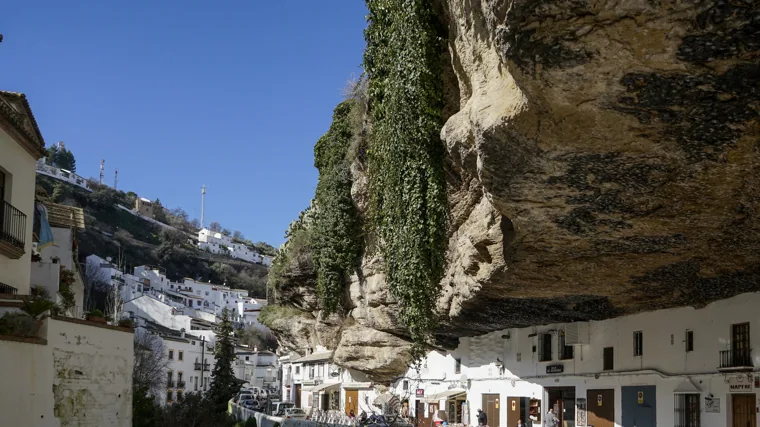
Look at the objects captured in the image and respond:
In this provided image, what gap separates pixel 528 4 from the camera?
8.53 m

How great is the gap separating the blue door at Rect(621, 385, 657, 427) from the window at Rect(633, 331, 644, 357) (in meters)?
0.97

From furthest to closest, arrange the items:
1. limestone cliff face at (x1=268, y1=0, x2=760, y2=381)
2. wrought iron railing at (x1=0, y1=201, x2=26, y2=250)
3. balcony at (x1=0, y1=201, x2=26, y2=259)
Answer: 1. wrought iron railing at (x1=0, y1=201, x2=26, y2=250)
2. balcony at (x1=0, y1=201, x2=26, y2=259)
3. limestone cliff face at (x1=268, y1=0, x2=760, y2=381)

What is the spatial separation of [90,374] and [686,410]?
14317 mm

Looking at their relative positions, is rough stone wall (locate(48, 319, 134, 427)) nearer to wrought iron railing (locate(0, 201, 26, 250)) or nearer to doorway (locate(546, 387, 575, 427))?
wrought iron railing (locate(0, 201, 26, 250))

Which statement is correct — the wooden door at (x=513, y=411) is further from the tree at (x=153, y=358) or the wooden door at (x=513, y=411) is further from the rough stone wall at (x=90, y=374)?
the tree at (x=153, y=358)

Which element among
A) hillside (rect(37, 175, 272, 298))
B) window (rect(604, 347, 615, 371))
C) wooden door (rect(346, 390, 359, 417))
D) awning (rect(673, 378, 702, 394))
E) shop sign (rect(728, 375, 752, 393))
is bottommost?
wooden door (rect(346, 390, 359, 417))

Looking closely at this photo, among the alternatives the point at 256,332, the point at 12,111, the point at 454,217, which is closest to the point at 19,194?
the point at 12,111

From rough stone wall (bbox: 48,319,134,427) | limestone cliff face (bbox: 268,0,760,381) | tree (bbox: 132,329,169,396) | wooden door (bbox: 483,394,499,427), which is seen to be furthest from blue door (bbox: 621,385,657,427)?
tree (bbox: 132,329,169,396)

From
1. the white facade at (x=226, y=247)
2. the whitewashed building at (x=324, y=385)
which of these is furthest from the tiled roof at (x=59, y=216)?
the white facade at (x=226, y=247)

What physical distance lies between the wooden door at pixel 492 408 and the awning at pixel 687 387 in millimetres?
10913

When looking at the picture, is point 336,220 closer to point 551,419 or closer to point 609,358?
point 551,419

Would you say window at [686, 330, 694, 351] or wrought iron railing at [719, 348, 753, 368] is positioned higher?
→ window at [686, 330, 694, 351]

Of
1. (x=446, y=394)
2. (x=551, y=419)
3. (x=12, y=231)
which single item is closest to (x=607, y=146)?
(x=12, y=231)

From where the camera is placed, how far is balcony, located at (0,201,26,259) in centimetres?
1548
